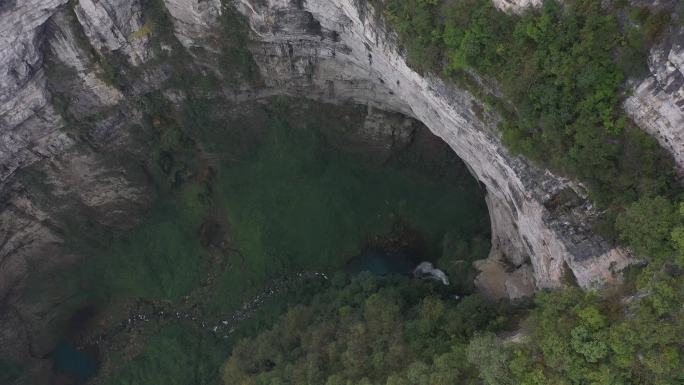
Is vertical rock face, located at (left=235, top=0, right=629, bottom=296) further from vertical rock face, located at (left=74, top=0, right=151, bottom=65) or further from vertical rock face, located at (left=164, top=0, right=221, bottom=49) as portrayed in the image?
vertical rock face, located at (left=74, top=0, right=151, bottom=65)

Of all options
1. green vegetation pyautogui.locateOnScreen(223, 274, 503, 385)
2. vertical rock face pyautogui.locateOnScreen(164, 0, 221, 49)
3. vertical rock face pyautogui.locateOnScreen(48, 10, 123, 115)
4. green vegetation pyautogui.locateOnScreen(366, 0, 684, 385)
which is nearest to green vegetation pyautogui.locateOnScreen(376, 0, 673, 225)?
green vegetation pyautogui.locateOnScreen(366, 0, 684, 385)

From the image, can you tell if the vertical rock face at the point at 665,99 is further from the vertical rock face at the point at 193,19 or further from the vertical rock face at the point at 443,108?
the vertical rock face at the point at 193,19

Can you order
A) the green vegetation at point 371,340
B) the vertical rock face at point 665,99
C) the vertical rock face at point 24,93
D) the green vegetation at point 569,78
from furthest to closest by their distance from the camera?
the vertical rock face at point 24,93 → the green vegetation at point 371,340 → the green vegetation at point 569,78 → the vertical rock face at point 665,99

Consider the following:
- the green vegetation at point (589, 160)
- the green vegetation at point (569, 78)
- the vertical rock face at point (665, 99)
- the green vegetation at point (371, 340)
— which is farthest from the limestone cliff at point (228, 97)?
the green vegetation at point (371, 340)

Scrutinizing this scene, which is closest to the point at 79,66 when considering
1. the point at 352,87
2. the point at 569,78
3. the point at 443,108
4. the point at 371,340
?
the point at 352,87

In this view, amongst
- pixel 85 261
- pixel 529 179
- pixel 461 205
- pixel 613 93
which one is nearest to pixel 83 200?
pixel 85 261

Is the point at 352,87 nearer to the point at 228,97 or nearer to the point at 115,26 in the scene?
the point at 228,97

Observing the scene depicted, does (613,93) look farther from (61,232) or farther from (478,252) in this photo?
(61,232)
